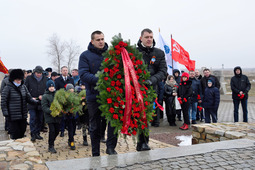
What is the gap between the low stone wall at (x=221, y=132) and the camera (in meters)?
→ 5.64

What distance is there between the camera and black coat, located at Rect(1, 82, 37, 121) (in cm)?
612

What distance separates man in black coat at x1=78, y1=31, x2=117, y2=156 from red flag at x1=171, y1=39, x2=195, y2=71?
8085mm

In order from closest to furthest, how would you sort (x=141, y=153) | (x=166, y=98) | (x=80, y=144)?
(x=141, y=153)
(x=80, y=144)
(x=166, y=98)

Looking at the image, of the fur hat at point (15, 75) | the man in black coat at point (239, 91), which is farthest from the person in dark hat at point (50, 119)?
the man in black coat at point (239, 91)

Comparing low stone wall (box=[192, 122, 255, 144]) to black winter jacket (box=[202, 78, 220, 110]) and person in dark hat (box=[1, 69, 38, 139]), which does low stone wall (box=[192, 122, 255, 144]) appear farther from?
person in dark hat (box=[1, 69, 38, 139])

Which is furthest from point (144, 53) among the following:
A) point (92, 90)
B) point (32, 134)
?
point (32, 134)

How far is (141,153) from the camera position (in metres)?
4.28

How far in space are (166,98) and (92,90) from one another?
6.44m

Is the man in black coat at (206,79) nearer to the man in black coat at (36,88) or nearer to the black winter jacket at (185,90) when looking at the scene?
the black winter jacket at (185,90)

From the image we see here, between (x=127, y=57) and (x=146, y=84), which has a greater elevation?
(x=127, y=57)

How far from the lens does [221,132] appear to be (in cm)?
581

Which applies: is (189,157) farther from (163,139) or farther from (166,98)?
(166,98)

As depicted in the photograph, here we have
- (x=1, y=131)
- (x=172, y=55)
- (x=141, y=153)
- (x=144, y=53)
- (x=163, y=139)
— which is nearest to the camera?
(x=141, y=153)

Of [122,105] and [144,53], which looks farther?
[144,53]
